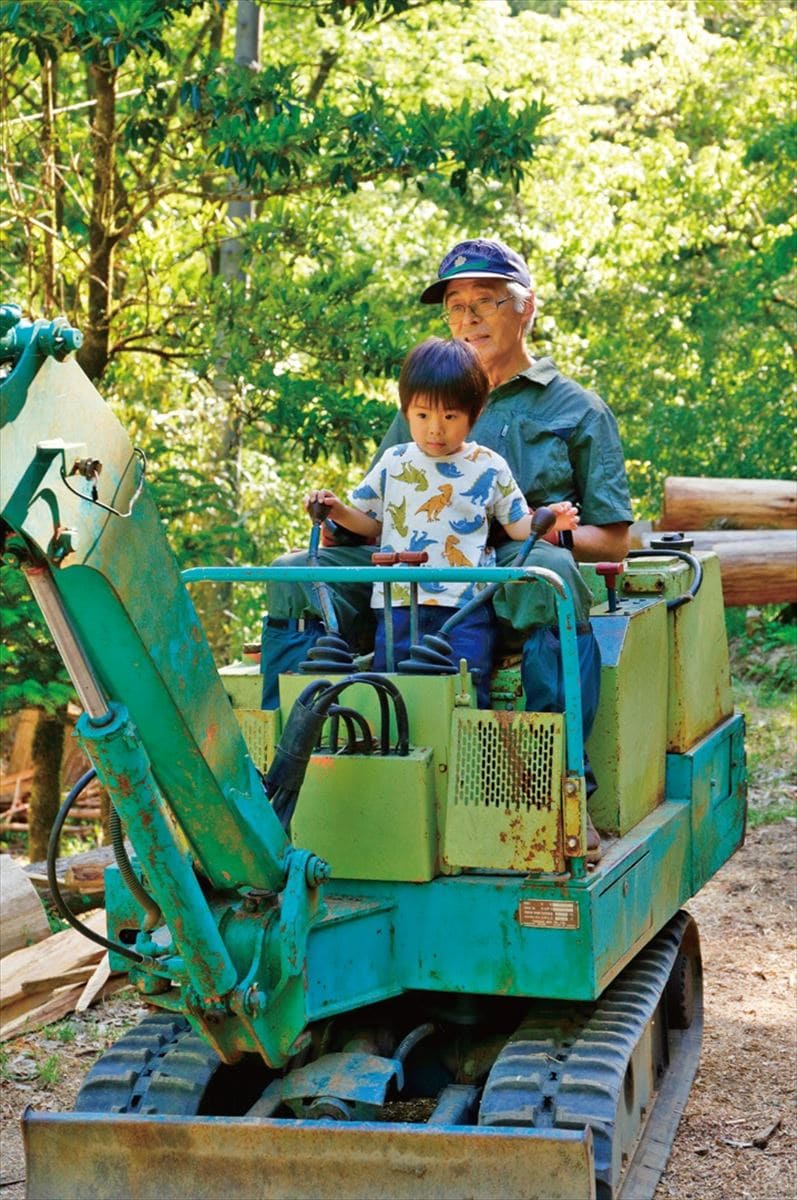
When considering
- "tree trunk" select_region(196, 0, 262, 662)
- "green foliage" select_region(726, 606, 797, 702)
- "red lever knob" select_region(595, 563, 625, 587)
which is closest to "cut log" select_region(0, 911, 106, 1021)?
"red lever knob" select_region(595, 563, 625, 587)

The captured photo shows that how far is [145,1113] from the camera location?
4.23m

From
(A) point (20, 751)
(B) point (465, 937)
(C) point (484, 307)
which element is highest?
(C) point (484, 307)

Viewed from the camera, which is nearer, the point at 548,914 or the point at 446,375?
the point at 548,914

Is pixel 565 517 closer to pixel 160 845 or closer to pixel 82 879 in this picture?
pixel 160 845

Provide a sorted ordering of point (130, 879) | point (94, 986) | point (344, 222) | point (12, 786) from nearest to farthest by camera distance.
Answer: point (130, 879) < point (94, 986) < point (12, 786) < point (344, 222)

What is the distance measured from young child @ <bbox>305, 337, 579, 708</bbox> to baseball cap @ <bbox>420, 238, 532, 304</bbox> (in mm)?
1014

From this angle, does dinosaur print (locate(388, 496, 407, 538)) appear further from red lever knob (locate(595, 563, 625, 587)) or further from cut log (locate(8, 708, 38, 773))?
cut log (locate(8, 708, 38, 773))

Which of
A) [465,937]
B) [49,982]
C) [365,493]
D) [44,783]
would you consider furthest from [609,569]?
[44,783]

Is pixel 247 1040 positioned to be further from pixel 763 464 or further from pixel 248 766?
pixel 763 464

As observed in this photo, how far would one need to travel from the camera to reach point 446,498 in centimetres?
491

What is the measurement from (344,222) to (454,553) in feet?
43.6

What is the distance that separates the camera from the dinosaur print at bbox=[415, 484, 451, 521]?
193 inches

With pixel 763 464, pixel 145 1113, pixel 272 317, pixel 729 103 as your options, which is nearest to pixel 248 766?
pixel 145 1113

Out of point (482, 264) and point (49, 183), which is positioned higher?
point (49, 183)
